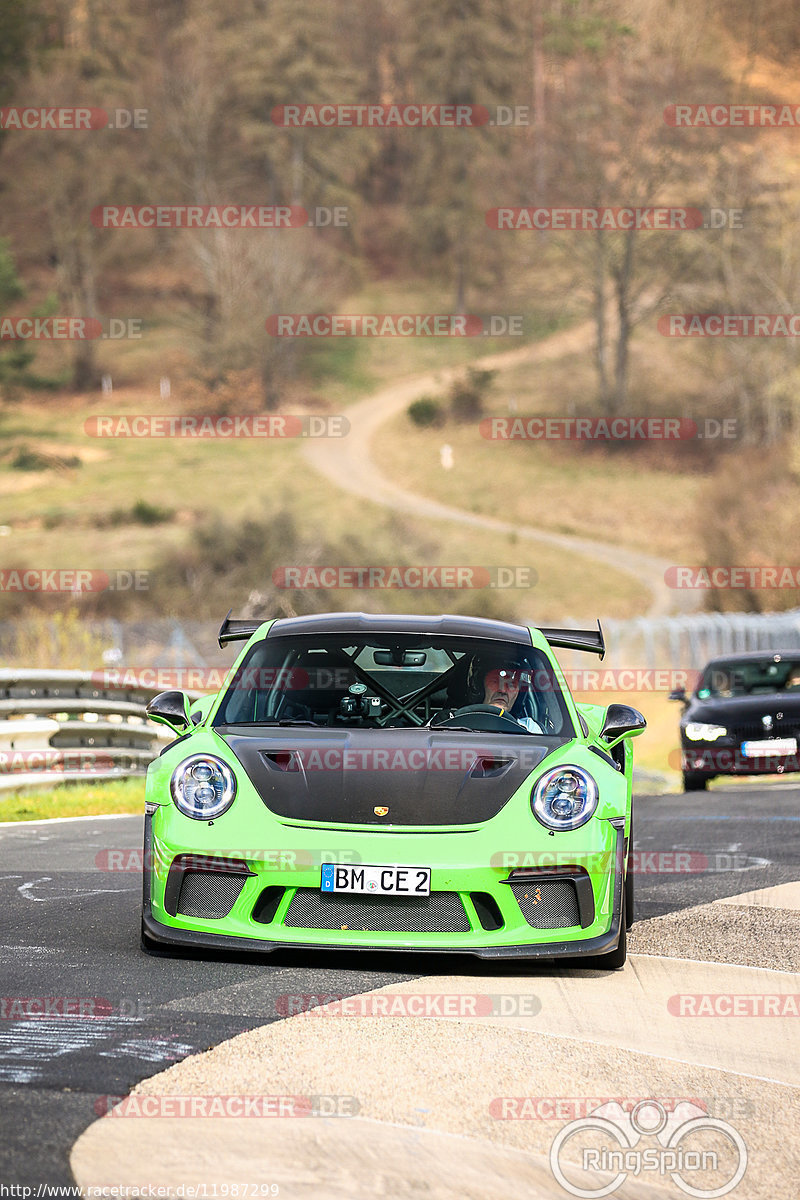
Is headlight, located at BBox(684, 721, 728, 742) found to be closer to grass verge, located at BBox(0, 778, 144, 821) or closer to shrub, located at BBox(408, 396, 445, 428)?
grass verge, located at BBox(0, 778, 144, 821)

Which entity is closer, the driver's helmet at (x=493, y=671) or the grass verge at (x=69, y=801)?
the driver's helmet at (x=493, y=671)

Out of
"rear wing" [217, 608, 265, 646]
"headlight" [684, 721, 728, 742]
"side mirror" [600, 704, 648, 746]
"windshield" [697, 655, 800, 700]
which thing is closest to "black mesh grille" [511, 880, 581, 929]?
"side mirror" [600, 704, 648, 746]

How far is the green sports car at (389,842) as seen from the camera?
20.2 feet

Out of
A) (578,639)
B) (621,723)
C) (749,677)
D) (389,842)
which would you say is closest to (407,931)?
(389,842)

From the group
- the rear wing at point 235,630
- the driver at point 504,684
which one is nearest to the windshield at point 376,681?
the driver at point 504,684

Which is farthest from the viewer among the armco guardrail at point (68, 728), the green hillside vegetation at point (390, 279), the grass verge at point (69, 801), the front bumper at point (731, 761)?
the green hillside vegetation at point (390, 279)

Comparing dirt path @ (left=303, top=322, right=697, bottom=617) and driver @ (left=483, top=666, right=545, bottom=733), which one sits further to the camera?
dirt path @ (left=303, top=322, right=697, bottom=617)

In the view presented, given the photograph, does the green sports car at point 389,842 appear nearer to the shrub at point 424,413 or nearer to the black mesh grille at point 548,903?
the black mesh grille at point 548,903

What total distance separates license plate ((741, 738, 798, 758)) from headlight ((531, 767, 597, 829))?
12050 mm

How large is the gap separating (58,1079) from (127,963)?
1.85 metres

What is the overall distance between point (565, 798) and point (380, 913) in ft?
2.97

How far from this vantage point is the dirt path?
7238cm

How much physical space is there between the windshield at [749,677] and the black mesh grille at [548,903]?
529 inches

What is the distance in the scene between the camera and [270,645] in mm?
7879
